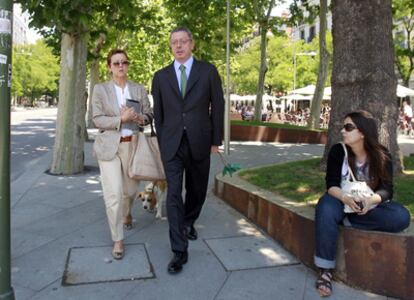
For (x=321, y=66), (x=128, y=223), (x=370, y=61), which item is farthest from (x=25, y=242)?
(x=321, y=66)

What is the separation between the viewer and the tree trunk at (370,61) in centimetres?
632

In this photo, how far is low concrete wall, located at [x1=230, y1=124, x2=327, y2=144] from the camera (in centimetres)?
1764

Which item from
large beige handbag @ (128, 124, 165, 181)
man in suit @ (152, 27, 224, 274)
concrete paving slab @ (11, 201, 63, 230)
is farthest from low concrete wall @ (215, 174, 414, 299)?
concrete paving slab @ (11, 201, 63, 230)

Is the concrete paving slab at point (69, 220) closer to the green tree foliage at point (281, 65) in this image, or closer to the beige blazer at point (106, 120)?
the beige blazer at point (106, 120)

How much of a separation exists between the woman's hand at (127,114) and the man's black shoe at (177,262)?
1295mm

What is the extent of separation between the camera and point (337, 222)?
156 inches

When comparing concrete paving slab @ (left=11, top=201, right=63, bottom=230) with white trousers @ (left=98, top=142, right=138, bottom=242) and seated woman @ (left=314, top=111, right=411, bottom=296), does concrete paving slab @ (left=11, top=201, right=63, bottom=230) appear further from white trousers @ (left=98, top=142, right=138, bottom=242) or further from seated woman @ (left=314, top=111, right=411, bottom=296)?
seated woman @ (left=314, top=111, right=411, bottom=296)

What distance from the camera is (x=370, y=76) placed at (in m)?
6.33

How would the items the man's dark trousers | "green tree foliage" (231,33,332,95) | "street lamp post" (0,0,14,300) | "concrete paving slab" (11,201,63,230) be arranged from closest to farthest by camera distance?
"street lamp post" (0,0,14,300), the man's dark trousers, "concrete paving slab" (11,201,63,230), "green tree foliage" (231,33,332,95)

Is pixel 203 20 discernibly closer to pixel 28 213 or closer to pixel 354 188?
pixel 28 213

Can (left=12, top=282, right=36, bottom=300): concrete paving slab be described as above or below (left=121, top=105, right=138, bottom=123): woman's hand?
below

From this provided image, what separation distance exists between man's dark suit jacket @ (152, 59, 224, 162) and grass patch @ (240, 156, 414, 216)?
1.36 meters

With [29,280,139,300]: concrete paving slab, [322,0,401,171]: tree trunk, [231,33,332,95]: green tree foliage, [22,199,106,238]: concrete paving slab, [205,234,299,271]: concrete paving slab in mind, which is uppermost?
[231,33,332,95]: green tree foliage

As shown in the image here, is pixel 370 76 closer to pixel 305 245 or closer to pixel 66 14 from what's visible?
pixel 305 245
